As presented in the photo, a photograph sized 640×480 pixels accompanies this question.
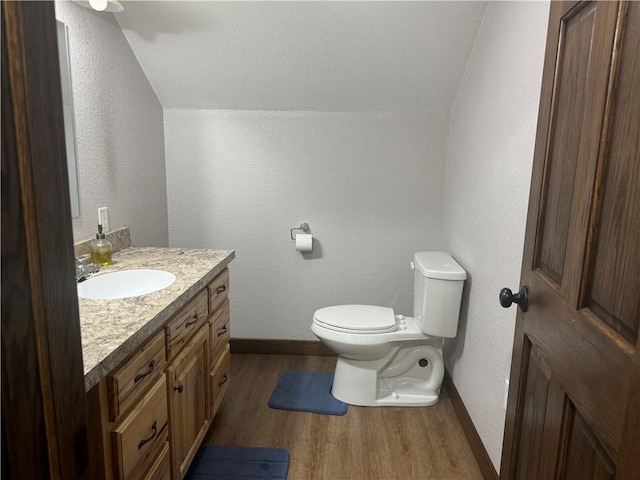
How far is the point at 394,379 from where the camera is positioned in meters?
2.43

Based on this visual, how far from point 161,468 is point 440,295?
4.67ft

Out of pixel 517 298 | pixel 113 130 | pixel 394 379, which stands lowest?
pixel 394 379

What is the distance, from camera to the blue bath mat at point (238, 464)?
5.93 ft

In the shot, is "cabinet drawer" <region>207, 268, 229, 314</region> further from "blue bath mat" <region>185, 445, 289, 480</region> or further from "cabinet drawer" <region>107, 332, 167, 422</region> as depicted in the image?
"blue bath mat" <region>185, 445, 289, 480</region>

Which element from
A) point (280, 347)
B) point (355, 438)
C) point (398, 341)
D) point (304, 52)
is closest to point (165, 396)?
point (355, 438)

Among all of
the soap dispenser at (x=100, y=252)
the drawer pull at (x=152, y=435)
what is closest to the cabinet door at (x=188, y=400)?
the drawer pull at (x=152, y=435)

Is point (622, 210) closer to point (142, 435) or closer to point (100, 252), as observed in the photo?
point (142, 435)

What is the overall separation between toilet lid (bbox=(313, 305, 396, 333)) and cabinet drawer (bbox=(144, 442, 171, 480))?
106cm

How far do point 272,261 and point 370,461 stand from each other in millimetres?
1330

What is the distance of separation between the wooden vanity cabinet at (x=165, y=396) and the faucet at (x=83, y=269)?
1.33 feet

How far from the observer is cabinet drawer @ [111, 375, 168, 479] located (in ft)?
3.68

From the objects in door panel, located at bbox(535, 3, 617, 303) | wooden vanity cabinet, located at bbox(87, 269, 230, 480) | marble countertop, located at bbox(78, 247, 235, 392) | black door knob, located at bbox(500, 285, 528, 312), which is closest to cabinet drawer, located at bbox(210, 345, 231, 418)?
wooden vanity cabinet, located at bbox(87, 269, 230, 480)

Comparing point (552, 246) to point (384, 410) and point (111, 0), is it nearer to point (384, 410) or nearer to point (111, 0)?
point (384, 410)

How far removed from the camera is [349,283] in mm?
2811
